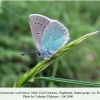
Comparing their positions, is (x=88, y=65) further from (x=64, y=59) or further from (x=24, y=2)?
(x=24, y=2)

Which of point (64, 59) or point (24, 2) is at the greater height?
point (24, 2)

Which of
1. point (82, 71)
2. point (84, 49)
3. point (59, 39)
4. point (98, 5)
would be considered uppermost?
point (98, 5)

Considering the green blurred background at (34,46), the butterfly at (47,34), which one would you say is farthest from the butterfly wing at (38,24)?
the green blurred background at (34,46)

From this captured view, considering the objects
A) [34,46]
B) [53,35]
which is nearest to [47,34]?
[53,35]

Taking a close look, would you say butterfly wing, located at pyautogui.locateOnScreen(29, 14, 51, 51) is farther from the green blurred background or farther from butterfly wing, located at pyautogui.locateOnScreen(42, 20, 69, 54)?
the green blurred background

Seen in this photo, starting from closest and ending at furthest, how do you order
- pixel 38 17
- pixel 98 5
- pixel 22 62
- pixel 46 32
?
pixel 38 17 < pixel 46 32 < pixel 22 62 < pixel 98 5

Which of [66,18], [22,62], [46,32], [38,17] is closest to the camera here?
[38,17]

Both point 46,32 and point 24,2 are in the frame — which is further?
point 24,2

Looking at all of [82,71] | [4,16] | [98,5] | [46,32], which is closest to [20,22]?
[4,16]
